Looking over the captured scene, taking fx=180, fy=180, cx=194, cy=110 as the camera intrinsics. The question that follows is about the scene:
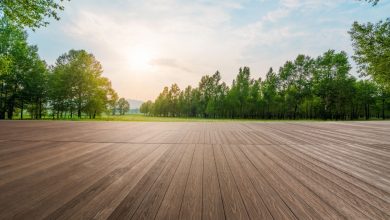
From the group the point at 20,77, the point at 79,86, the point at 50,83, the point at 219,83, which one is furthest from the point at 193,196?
the point at 219,83

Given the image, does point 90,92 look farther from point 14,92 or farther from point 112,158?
point 112,158

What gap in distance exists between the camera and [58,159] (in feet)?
12.5

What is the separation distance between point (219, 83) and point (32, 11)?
46.3 meters

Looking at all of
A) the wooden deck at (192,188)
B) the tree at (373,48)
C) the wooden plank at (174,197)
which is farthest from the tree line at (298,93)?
the wooden plank at (174,197)

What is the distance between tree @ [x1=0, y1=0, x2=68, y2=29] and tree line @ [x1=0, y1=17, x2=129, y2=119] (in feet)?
45.7

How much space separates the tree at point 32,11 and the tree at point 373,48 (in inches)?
1060

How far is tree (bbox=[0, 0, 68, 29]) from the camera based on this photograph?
11138mm

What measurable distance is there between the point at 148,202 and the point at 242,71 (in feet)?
159

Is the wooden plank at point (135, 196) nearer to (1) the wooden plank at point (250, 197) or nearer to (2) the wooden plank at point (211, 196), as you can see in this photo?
(2) the wooden plank at point (211, 196)

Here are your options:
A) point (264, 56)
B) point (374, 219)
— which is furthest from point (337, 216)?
point (264, 56)

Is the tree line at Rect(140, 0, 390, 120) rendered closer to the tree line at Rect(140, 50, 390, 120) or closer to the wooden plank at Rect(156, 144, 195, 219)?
the tree line at Rect(140, 50, 390, 120)

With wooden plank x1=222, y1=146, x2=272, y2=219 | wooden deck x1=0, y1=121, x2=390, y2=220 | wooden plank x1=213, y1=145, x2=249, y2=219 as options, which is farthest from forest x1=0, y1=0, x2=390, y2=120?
wooden plank x1=213, y1=145, x2=249, y2=219

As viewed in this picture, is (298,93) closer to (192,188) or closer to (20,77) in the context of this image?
(192,188)

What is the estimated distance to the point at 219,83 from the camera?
54.2 metres
